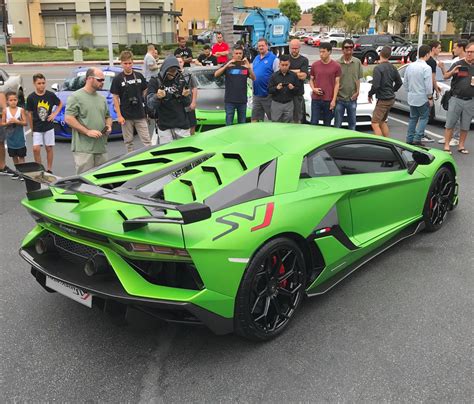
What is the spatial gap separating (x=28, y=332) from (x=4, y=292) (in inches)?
30.9

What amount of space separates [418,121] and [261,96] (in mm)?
2871

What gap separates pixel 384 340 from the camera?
3.37 meters

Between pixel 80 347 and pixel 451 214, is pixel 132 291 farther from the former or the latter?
pixel 451 214

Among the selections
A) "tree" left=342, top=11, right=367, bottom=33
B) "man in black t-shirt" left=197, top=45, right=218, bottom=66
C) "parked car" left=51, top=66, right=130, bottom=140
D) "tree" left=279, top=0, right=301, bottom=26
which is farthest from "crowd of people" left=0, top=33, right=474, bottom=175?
"tree" left=279, top=0, right=301, bottom=26

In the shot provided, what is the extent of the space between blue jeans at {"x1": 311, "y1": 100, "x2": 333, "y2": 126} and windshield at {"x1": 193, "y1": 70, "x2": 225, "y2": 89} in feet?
8.43

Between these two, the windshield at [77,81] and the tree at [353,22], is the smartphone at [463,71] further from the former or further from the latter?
the tree at [353,22]

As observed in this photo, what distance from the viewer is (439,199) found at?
5.13 metres

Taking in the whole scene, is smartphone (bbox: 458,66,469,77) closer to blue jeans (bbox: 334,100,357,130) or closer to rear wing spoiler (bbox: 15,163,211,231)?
blue jeans (bbox: 334,100,357,130)

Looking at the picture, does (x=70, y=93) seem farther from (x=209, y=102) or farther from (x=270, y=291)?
(x=270, y=291)

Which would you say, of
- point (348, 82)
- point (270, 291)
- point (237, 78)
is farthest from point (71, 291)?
point (348, 82)

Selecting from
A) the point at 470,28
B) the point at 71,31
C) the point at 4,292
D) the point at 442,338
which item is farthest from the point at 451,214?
the point at 71,31

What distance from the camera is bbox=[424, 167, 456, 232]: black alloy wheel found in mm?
4973

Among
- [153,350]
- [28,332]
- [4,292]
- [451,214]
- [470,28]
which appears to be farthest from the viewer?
[470,28]

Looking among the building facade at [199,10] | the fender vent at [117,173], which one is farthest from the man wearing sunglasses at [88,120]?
the building facade at [199,10]
